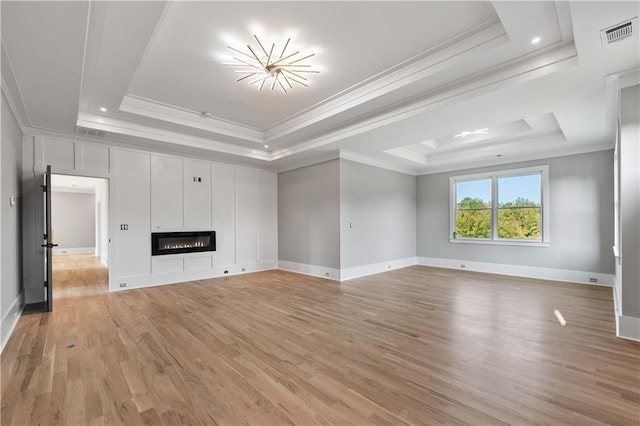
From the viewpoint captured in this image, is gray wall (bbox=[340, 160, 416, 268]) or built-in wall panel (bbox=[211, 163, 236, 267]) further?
built-in wall panel (bbox=[211, 163, 236, 267])

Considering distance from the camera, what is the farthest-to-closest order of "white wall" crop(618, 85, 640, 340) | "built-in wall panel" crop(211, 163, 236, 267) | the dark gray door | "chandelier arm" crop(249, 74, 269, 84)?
"built-in wall panel" crop(211, 163, 236, 267), the dark gray door, "chandelier arm" crop(249, 74, 269, 84), "white wall" crop(618, 85, 640, 340)

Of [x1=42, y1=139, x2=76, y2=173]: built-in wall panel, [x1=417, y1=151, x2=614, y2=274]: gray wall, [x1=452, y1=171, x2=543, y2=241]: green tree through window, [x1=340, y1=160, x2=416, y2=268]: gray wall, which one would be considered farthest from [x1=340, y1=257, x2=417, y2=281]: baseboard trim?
[x1=42, y1=139, x2=76, y2=173]: built-in wall panel

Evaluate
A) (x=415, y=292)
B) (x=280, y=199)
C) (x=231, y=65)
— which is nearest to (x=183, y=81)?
(x=231, y=65)

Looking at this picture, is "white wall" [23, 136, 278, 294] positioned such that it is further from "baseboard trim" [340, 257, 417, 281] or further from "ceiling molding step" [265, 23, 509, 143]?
"ceiling molding step" [265, 23, 509, 143]

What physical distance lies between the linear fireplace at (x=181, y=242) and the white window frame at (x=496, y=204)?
20.9 feet

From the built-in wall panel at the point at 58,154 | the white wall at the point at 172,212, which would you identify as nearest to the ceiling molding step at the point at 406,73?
the white wall at the point at 172,212

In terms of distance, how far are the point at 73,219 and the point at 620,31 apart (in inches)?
670

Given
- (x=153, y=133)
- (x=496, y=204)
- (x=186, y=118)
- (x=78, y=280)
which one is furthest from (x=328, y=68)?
(x=78, y=280)

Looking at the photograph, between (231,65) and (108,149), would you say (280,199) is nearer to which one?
(108,149)

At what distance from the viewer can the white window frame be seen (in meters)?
6.49

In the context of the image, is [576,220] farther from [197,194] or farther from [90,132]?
[90,132]

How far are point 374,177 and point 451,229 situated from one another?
2.74m

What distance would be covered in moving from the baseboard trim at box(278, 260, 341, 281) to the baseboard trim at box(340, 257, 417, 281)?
0.23 meters

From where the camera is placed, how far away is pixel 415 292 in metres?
5.25
